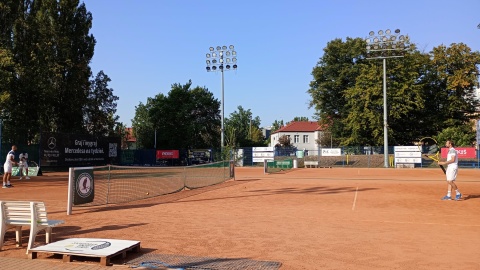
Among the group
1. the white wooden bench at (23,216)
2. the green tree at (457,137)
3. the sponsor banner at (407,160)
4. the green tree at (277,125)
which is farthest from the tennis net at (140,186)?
the green tree at (277,125)

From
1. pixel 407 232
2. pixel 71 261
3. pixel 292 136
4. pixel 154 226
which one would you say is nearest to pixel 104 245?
pixel 71 261

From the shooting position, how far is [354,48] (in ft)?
181

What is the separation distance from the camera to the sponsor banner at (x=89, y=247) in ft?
20.7

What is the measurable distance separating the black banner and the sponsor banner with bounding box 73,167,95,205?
19230mm

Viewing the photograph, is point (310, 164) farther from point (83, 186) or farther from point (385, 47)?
point (83, 186)

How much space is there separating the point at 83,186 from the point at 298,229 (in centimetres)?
652

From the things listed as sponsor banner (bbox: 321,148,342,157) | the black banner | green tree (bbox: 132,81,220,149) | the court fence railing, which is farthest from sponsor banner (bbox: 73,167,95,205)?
green tree (bbox: 132,81,220,149)

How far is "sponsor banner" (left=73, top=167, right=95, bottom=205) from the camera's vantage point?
11.6 meters

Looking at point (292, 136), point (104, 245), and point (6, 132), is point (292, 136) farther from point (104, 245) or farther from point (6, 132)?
point (104, 245)

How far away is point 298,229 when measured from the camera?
29.9 ft

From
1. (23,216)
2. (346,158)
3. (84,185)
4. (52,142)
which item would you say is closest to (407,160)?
(346,158)

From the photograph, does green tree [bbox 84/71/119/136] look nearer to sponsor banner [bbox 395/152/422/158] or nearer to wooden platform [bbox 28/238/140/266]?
sponsor banner [bbox 395/152/422/158]

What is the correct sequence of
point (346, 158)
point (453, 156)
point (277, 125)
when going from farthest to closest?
point (277, 125)
point (346, 158)
point (453, 156)

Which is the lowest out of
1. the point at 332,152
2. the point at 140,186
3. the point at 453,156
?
the point at 140,186
